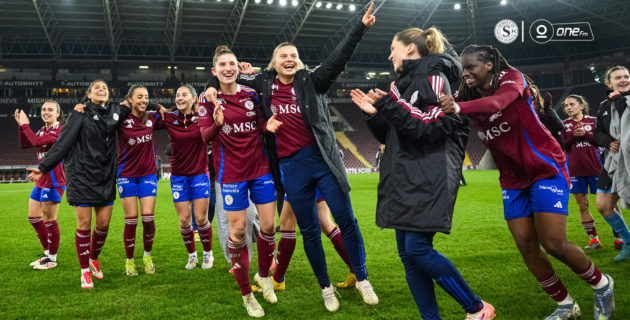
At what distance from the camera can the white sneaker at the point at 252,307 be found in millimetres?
3641

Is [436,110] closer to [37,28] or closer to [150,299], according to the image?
[150,299]

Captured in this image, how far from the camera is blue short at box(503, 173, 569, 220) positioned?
3.09 metres

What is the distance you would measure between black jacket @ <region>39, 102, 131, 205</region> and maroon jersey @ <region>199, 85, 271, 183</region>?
1.60 m

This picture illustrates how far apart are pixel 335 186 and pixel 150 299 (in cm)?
211

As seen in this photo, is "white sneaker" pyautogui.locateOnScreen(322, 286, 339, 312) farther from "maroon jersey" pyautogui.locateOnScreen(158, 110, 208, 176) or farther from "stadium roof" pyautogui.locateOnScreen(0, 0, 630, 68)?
"stadium roof" pyautogui.locateOnScreen(0, 0, 630, 68)

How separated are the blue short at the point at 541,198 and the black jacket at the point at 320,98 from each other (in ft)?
4.20

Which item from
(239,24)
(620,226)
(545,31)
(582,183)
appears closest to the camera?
(620,226)

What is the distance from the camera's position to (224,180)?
161 inches

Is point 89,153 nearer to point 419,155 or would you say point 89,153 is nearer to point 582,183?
point 419,155

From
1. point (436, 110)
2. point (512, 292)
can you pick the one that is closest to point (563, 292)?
point (512, 292)

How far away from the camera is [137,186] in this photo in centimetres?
527

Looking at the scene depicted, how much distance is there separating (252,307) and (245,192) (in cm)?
101

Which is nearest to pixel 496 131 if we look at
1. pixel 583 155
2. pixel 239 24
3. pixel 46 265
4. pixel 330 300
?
pixel 330 300

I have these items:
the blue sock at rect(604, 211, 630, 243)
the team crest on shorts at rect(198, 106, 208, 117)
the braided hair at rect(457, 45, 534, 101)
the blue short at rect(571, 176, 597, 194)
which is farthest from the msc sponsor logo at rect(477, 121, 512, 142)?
the blue short at rect(571, 176, 597, 194)
